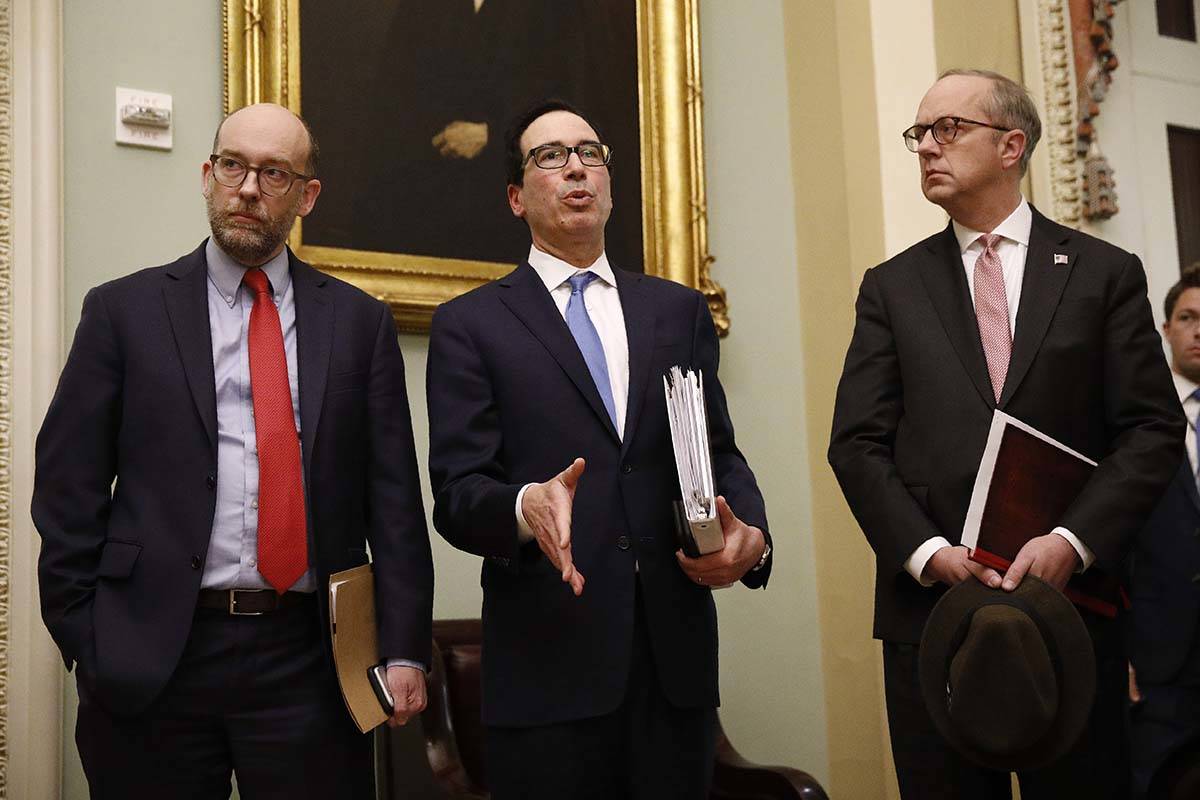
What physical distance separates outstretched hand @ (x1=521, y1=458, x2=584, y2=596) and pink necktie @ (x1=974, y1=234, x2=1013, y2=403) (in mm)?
924

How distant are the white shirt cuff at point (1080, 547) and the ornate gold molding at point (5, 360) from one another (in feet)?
8.21

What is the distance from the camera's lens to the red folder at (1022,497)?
2.36 metres

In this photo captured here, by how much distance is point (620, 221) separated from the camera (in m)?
4.29

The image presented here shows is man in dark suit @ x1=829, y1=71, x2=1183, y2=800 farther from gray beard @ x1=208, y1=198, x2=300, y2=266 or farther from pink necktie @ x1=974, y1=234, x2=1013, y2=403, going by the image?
gray beard @ x1=208, y1=198, x2=300, y2=266

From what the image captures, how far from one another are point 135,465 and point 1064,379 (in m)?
1.81

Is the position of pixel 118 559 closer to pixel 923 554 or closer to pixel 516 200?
pixel 516 200

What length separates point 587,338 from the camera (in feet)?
8.54

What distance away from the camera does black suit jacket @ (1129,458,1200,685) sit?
3480 mm

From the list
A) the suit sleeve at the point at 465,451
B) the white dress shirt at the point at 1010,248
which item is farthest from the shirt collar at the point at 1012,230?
the suit sleeve at the point at 465,451

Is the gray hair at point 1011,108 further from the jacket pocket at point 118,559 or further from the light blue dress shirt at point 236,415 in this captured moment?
the jacket pocket at point 118,559

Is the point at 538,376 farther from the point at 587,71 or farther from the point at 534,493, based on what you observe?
the point at 587,71

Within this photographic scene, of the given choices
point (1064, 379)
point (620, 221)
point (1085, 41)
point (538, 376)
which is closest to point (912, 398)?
point (1064, 379)

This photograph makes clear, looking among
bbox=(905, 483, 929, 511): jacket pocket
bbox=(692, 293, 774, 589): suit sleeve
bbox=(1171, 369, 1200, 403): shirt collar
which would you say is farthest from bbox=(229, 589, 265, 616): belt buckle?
bbox=(1171, 369, 1200, 403): shirt collar

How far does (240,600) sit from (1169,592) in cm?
253
